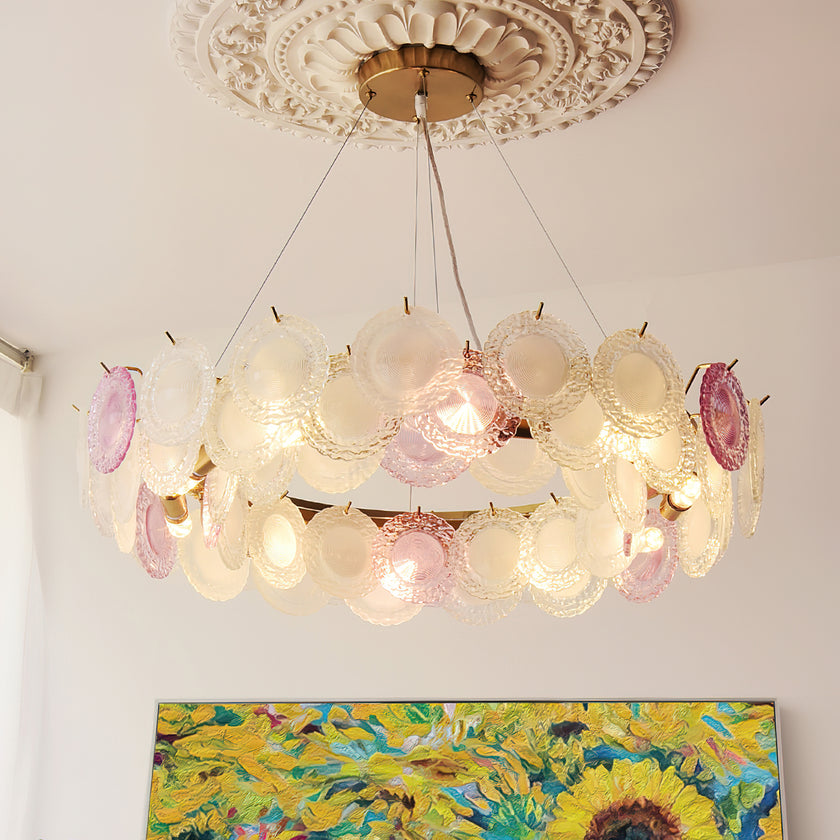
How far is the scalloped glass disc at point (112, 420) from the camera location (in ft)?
4.39

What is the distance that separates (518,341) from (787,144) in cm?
135

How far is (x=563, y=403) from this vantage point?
4.12 ft

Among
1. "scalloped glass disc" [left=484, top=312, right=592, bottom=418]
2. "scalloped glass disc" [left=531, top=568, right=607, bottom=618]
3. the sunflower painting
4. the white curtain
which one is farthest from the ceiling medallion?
the white curtain

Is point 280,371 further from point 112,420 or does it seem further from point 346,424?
point 112,420

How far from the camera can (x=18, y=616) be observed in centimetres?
343

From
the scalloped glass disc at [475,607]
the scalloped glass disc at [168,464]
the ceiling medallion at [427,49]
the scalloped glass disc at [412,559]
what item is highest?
the ceiling medallion at [427,49]

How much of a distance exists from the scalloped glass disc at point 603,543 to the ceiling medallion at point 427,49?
87 centimetres

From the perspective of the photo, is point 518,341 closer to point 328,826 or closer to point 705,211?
point 705,211

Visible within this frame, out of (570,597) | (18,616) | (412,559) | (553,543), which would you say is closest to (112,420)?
(412,559)

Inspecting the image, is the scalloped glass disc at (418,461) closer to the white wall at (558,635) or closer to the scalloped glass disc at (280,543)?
the scalloped glass disc at (280,543)

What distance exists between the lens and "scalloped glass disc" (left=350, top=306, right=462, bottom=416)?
1.22 metres

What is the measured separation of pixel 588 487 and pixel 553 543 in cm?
13

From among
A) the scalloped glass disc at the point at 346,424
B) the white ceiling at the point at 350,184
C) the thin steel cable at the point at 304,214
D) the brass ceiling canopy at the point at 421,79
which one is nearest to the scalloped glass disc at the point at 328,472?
the scalloped glass disc at the point at 346,424

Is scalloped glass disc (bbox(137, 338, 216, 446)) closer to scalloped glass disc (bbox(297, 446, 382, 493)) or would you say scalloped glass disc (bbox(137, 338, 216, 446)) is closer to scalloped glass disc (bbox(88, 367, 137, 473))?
scalloped glass disc (bbox(88, 367, 137, 473))
